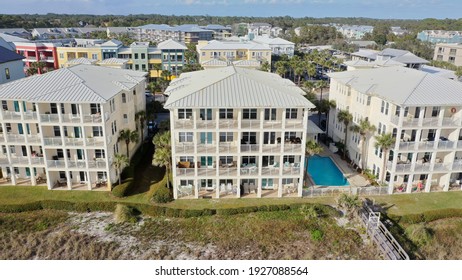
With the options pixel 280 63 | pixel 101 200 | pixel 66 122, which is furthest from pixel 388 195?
pixel 280 63

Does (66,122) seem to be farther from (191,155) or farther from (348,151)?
(348,151)

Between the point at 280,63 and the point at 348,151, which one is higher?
Result: the point at 280,63

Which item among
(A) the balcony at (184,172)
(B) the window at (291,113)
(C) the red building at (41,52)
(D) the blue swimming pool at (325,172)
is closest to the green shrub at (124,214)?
(A) the balcony at (184,172)

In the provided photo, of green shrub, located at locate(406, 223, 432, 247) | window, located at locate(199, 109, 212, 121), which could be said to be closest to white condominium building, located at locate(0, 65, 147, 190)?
window, located at locate(199, 109, 212, 121)

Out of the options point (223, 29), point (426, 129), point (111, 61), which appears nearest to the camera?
point (426, 129)

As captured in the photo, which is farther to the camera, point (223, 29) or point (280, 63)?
point (223, 29)

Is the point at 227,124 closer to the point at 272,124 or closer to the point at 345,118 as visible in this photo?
the point at 272,124

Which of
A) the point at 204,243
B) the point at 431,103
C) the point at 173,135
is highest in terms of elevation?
the point at 431,103

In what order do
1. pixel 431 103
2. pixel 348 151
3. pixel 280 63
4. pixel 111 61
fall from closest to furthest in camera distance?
pixel 431 103 → pixel 348 151 → pixel 111 61 → pixel 280 63
